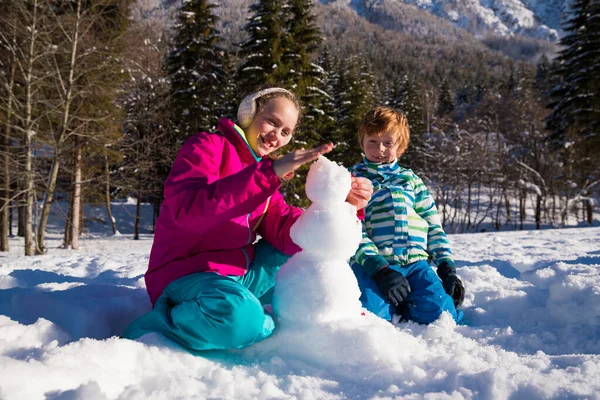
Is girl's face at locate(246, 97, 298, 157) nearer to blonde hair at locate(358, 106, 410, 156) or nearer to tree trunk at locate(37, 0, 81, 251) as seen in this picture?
blonde hair at locate(358, 106, 410, 156)

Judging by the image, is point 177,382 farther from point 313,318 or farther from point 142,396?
Answer: point 313,318

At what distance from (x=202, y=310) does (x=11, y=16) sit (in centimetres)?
883

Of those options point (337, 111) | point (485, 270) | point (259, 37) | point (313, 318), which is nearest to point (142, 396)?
point (313, 318)

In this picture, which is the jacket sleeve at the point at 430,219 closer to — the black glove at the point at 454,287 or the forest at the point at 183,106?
the black glove at the point at 454,287

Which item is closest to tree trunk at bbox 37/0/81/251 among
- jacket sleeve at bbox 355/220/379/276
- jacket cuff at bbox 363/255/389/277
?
jacket sleeve at bbox 355/220/379/276

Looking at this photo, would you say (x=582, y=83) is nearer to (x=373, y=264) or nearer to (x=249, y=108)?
(x=373, y=264)

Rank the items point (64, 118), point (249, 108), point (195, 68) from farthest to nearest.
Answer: point (195, 68)
point (64, 118)
point (249, 108)

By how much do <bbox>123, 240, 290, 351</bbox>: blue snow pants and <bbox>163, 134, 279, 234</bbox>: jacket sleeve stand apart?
0.27 m

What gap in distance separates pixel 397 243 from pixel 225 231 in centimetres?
131

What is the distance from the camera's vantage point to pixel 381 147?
2.97m

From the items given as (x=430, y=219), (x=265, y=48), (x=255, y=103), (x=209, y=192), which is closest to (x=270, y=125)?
(x=255, y=103)

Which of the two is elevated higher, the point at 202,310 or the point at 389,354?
the point at 202,310

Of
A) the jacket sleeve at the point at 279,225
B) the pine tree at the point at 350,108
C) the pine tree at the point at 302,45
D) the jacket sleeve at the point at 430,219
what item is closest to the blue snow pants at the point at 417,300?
the jacket sleeve at the point at 430,219

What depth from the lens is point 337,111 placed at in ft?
77.0
